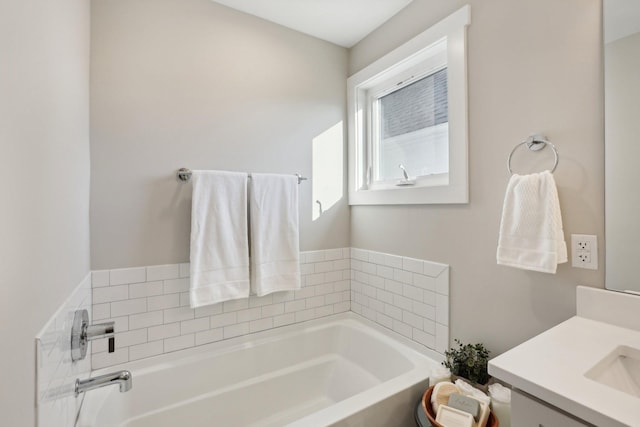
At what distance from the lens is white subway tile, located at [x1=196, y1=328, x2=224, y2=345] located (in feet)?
5.72

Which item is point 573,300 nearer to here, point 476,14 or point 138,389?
point 476,14

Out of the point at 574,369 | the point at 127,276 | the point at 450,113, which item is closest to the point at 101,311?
the point at 127,276

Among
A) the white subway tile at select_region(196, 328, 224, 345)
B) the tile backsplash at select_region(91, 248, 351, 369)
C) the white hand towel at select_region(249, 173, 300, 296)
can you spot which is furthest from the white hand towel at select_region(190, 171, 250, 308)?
the white subway tile at select_region(196, 328, 224, 345)

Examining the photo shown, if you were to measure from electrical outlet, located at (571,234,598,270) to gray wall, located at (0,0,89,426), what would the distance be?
5.27 feet

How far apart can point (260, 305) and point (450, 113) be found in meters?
1.60

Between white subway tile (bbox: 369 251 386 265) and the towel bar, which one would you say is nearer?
the towel bar

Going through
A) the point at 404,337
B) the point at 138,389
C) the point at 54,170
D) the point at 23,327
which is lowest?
the point at 138,389

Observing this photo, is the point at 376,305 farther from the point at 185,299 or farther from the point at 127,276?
the point at 127,276

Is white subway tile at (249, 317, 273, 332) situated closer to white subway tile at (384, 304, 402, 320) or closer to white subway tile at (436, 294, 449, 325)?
white subway tile at (384, 304, 402, 320)

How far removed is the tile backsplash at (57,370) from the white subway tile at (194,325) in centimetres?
54

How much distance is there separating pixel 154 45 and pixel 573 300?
Answer: 2.29m

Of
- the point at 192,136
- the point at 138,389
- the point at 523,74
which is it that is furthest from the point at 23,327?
the point at 523,74

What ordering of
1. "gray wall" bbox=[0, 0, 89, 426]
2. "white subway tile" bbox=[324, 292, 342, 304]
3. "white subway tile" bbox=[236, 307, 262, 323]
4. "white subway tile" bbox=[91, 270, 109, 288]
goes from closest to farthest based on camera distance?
1. "gray wall" bbox=[0, 0, 89, 426]
2. "white subway tile" bbox=[91, 270, 109, 288]
3. "white subway tile" bbox=[236, 307, 262, 323]
4. "white subway tile" bbox=[324, 292, 342, 304]

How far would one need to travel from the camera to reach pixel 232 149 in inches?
72.2
